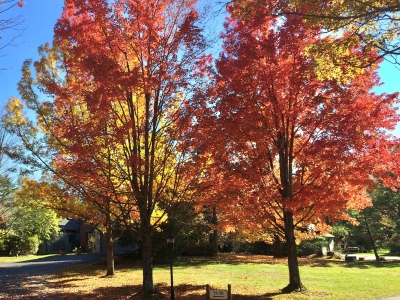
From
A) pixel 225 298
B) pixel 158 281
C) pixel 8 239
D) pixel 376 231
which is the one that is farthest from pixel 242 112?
pixel 8 239

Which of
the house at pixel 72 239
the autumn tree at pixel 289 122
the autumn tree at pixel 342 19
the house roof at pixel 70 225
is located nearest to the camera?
the autumn tree at pixel 342 19

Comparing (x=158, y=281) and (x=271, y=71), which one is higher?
(x=271, y=71)

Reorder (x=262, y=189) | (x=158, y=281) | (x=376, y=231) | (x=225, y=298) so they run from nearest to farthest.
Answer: (x=225, y=298) < (x=262, y=189) < (x=158, y=281) < (x=376, y=231)

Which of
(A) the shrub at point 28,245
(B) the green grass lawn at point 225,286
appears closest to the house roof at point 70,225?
(A) the shrub at point 28,245

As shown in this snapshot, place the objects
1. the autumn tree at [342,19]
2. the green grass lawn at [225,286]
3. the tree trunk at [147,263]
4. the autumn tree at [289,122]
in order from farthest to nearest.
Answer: the green grass lawn at [225,286] → the tree trunk at [147,263] → the autumn tree at [289,122] → the autumn tree at [342,19]

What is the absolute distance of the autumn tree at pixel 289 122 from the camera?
396 inches

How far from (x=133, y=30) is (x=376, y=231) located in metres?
34.7

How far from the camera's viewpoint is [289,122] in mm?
11180

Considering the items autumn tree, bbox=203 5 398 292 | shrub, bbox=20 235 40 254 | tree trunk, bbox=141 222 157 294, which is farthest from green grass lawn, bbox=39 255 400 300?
shrub, bbox=20 235 40 254

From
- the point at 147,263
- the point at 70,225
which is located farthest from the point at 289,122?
the point at 70,225

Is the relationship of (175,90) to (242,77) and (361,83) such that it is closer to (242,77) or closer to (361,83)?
(242,77)

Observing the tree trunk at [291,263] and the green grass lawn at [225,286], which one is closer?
the green grass lawn at [225,286]

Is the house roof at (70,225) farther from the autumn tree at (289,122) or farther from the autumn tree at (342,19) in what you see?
the autumn tree at (342,19)

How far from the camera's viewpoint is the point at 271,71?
34.6 ft
